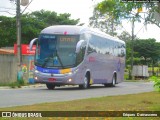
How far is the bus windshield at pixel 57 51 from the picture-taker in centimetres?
2378

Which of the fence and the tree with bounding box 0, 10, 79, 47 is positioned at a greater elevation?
the tree with bounding box 0, 10, 79, 47

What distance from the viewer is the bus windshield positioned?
2378cm

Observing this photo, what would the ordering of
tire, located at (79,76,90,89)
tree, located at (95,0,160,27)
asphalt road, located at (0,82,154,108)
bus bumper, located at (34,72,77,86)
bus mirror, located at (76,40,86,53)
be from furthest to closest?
1. tire, located at (79,76,90,89)
2. bus bumper, located at (34,72,77,86)
3. bus mirror, located at (76,40,86,53)
4. asphalt road, located at (0,82,154,108)
5. tree, located at (95,0,160,27)

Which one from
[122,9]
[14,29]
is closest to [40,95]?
[122,9]

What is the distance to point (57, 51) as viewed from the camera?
78.1 ft

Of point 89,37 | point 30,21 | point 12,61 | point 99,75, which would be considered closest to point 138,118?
point 89,37

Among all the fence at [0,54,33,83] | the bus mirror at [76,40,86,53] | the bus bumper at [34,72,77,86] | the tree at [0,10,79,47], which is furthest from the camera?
the tree at [0,10,79,47]

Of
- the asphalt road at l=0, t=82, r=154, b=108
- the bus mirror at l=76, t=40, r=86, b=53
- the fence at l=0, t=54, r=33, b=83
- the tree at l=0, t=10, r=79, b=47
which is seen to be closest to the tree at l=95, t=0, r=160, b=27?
the asphalt road at l=0, t=82, r=154, b=108

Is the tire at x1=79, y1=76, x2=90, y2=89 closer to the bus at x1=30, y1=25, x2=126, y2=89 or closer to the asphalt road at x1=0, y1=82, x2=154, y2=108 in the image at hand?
the bus at x1=30, y1=25, x2=126, y2=89

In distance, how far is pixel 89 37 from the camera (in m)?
25.7

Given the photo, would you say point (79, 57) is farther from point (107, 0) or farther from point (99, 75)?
point (107, 0)

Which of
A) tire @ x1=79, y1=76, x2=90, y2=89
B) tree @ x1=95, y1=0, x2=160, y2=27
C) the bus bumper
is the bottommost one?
tire @ x1=79, y1=76, x2=90, y2=89

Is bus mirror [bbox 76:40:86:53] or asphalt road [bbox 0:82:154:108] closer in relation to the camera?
asphalt road [bbox 0:82:154:108]

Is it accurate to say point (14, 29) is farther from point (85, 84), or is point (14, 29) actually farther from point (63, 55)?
point (63, 55)
